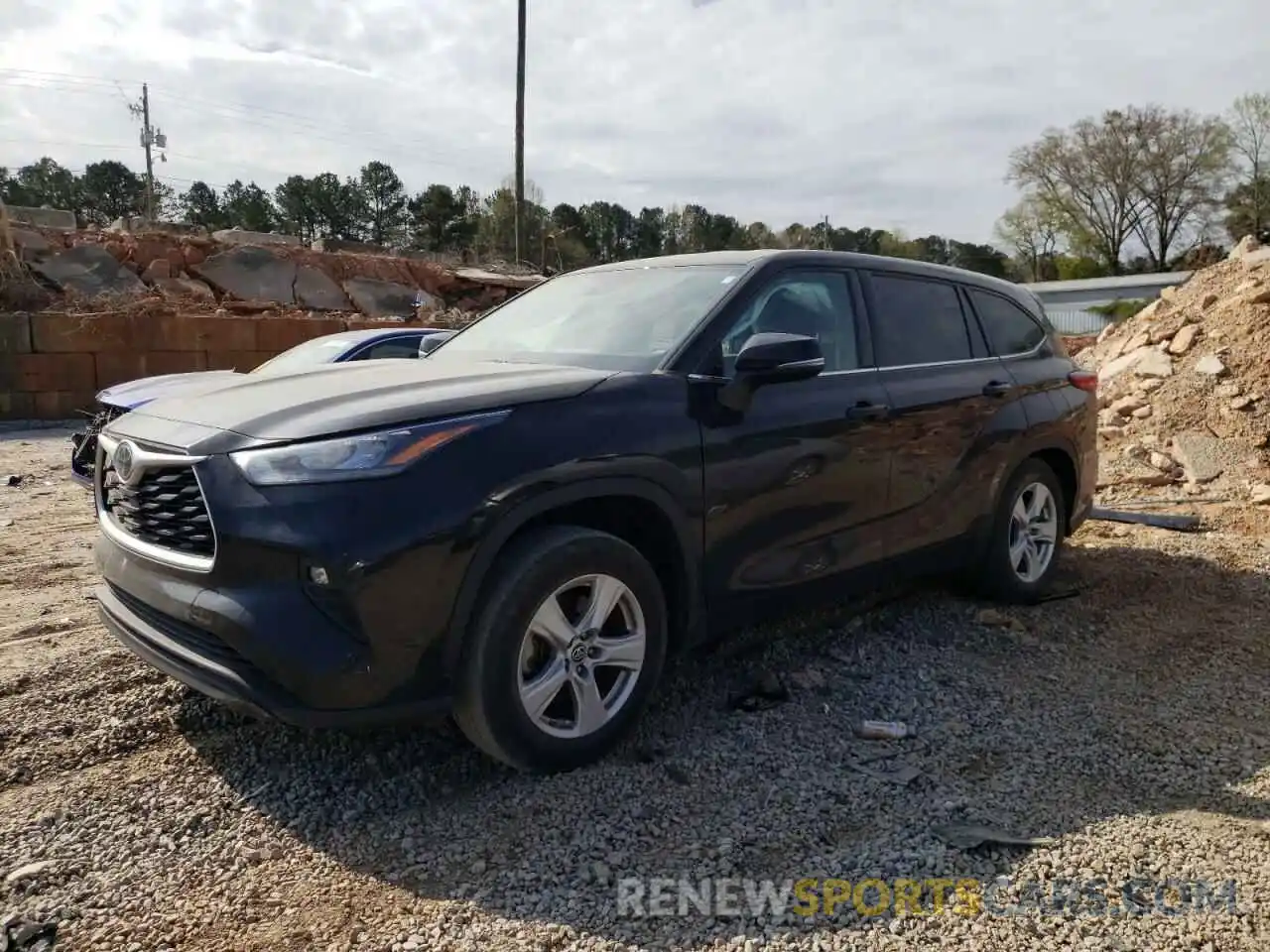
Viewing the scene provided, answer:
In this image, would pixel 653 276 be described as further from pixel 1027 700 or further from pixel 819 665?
pixel 1027 700

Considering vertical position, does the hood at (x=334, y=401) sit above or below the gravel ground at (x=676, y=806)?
above

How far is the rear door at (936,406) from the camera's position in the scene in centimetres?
408

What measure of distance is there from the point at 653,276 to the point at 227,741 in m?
2.45

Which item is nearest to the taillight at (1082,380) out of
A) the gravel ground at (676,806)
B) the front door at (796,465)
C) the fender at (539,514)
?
the gravel ground at (676,806)

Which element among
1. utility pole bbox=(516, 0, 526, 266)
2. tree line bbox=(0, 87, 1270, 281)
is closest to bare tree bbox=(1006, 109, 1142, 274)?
tree line bbox=(0, 87, 1270, 281)

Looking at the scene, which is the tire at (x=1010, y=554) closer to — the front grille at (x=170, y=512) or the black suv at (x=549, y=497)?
the black suv at (x=549, y=497)

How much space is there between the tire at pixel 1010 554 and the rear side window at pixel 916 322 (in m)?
0.75

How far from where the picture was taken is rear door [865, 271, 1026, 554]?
4.08 m

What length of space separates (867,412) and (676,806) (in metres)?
1.82

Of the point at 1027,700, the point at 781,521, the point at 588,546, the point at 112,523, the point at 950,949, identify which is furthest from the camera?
the point at 1027,700

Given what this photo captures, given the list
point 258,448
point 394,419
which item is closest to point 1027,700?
point 394,419

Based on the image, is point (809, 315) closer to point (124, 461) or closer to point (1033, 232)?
point (124, 461)

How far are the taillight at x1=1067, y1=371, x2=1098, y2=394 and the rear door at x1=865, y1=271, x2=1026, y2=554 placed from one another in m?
0.74

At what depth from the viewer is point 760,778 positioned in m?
3.07
